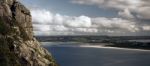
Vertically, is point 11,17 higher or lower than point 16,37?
higher

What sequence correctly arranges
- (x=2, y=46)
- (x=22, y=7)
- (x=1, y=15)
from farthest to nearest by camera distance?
1. (x=22, y=7)
2. (x=1, y=15)
3. (x=2, y=46)

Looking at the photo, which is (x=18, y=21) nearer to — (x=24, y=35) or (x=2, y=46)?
(x=24, y=35)

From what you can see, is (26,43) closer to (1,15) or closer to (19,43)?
(19,43)

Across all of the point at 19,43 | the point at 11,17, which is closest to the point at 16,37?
the point at 19,43

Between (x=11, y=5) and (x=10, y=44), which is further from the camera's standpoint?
(x=11, y=5)

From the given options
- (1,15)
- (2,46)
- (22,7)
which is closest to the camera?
(2,46)

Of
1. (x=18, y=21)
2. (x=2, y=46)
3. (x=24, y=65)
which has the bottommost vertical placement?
(x=24, y=65)

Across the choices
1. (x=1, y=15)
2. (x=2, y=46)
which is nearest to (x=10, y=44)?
(x=2, y=46)
